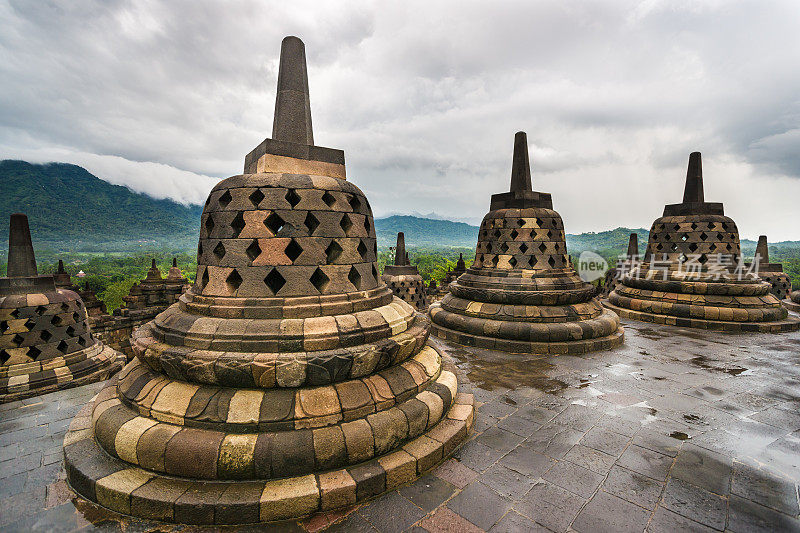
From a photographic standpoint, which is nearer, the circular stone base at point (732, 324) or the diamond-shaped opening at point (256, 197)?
the diamond-shaped opening at point (256, 197)

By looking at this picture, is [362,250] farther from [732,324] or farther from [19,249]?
[732,324]

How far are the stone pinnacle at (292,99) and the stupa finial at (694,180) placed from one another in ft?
35.9

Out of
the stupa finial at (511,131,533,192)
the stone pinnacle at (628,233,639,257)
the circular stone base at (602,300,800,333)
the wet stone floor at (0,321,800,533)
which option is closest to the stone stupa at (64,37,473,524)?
the wet stone floor at (0,321,800,533)

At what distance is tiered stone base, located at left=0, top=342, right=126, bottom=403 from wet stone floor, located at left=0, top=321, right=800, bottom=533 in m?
1.32

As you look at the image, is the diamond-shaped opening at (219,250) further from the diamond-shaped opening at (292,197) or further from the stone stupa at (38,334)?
the stone stupa at (38,334)

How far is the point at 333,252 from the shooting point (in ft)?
12.1

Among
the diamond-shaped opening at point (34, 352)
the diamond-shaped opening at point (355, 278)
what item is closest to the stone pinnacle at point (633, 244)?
the diamond-shaped opening at point (355, 278)

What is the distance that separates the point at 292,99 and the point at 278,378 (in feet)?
9.87

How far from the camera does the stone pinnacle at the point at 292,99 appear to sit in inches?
157

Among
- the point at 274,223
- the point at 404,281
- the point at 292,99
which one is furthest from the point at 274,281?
the point at 404,281

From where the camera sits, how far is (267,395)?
2.97 m

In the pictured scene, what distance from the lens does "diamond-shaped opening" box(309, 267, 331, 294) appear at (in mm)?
3592

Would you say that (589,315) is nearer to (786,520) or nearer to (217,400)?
(786,520)

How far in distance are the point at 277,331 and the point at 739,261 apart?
37.6 ft
